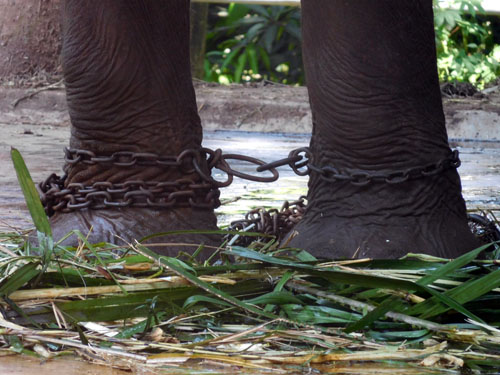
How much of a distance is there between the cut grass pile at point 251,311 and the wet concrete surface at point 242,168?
611 mm

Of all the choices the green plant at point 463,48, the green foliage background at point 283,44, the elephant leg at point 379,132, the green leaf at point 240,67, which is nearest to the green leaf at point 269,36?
the green foliage background at point 283,44

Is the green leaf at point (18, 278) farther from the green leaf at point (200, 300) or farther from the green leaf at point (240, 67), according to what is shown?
the green leaf at point (240, 67)

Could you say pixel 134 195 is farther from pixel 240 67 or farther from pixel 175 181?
pixel 240 67

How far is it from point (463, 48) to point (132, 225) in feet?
29.1

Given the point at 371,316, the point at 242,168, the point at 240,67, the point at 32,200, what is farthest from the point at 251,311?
the point at 240,67

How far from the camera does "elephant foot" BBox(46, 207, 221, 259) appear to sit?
5.89ft

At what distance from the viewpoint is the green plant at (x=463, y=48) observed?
9220 mm

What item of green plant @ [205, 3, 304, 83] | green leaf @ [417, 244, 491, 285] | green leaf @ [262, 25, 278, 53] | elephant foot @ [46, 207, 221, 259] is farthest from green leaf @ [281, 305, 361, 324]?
green leaf @ [262, 25, 278, 53]

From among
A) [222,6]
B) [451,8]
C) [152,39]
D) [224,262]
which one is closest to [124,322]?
[224,262]

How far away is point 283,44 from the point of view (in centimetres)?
1105

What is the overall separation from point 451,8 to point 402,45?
792 centimetres

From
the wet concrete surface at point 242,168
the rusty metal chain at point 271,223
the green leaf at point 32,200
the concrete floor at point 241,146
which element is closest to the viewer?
the green leaf at point 32,200

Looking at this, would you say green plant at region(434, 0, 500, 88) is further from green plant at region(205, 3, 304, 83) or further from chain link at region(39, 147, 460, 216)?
chain link at region(39, 147, 460, 216)

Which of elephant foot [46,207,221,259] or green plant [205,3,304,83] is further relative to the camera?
green plant [205,3,304,83]
